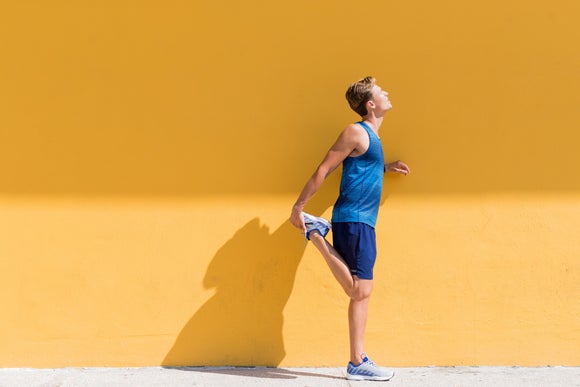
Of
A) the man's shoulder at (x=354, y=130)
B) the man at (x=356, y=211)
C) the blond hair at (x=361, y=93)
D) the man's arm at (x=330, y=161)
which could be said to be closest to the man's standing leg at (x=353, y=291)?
the man at (x=356, y=211)

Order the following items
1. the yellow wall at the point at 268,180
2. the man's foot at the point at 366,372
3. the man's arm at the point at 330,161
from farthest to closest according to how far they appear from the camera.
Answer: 1. the yellow wall at the point at 268,180
2. the man's foot at the point at 366,372
3. the man's arm at the point at 330,161

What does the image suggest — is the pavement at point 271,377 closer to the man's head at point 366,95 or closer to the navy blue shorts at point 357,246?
the navy blue shorts at point 357,246

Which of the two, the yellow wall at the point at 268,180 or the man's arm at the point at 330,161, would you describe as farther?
the yellow wall at the point at 268,180

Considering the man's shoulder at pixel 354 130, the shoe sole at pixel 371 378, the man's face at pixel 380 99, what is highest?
the man's face at pixel 380 99

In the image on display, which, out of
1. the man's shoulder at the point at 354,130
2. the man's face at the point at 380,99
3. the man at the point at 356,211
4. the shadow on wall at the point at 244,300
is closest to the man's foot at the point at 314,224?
the man at the point at 356,211

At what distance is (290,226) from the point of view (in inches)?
169

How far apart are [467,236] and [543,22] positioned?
131 centimetres

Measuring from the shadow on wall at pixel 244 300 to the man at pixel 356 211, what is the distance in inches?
12.0

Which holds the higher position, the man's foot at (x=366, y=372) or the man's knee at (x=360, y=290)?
the man's knee at (x=360, y=290)

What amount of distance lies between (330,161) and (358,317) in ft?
2.86

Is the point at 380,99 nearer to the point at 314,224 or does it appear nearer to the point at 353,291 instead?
the point at 314,224

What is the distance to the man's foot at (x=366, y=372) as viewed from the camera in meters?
4.08

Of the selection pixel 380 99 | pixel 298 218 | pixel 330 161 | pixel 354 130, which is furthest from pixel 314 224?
pixel 380 99

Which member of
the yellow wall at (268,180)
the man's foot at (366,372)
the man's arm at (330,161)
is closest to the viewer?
the man's arm at (330,161)
